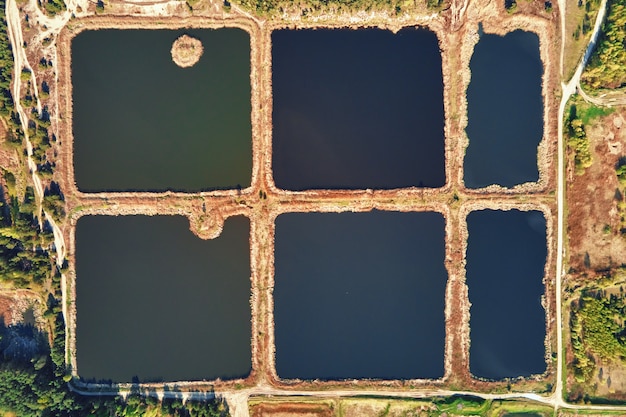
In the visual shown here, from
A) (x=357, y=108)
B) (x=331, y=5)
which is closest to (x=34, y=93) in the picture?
(x=331, y=5)

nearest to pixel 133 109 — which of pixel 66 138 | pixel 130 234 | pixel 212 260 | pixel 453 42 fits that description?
Result: pixel 66 138

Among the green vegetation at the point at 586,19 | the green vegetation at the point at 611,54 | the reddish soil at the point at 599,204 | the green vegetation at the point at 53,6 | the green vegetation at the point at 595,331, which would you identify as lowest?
the green vegetation at the point at 595,331

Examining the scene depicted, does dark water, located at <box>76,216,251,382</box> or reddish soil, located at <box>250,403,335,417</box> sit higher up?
dark water, located at <box>76,216,251,382</box>

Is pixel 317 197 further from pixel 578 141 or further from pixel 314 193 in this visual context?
pixel 578 141

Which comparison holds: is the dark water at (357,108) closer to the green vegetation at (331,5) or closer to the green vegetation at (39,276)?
the green vegetation at (331,5)

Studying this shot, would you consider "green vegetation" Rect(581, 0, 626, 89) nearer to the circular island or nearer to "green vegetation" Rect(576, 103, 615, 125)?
"green vegetation" Rect(576, 103, 615, 125)

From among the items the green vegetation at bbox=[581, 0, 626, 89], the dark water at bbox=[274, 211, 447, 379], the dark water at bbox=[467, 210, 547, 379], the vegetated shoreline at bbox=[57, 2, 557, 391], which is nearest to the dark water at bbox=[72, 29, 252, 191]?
the vegetated shoreline at bbox=[57, 2, 557, 391]

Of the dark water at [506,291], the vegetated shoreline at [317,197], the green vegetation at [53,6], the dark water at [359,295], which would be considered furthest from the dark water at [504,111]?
the green vegetation at [53,6]
